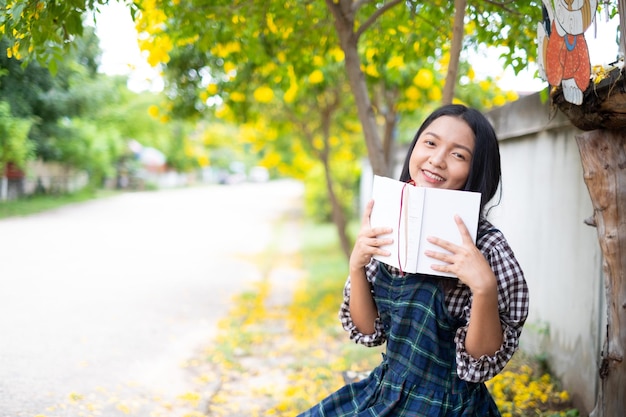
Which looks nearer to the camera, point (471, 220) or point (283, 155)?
point (471, 220)

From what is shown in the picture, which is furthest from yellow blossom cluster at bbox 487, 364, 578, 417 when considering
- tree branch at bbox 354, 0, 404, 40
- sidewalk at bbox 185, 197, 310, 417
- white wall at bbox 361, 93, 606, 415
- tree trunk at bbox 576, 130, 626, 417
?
tree branch at bbox 354, 0, 404, 40

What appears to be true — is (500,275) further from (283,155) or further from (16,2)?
(283,155)

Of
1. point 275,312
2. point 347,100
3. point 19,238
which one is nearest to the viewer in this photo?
point 19,238

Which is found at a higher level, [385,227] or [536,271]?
[385,227]

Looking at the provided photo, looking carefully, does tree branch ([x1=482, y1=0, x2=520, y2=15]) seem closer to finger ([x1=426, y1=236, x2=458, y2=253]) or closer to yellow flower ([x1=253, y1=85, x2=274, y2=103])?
finger ([x1=426, y1=236, x2=458, y2=253])

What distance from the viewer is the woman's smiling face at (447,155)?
77.2 inches

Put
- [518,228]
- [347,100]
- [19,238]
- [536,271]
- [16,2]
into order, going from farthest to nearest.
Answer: [347,100] → [19,238] → [518,228] → [536,271] → [16,2]

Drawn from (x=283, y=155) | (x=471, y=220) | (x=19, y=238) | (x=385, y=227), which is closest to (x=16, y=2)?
(x=385, y=227)

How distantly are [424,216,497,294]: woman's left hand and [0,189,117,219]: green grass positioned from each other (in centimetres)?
363

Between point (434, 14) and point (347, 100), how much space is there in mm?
4967

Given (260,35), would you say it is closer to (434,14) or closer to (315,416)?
(434,14)

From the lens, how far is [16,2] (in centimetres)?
245

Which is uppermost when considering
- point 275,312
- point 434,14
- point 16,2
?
point 434,14

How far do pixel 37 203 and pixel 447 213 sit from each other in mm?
4519
